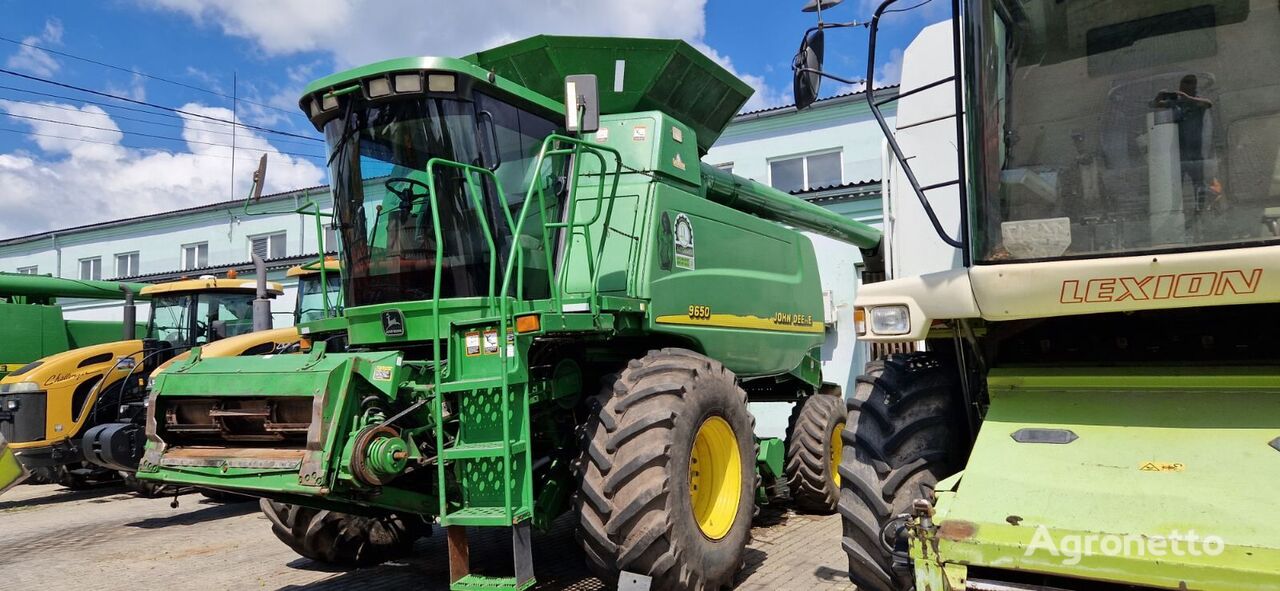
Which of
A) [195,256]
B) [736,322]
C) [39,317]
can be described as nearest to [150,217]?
[195,256]

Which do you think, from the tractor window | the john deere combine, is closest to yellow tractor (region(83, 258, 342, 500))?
the tractor window

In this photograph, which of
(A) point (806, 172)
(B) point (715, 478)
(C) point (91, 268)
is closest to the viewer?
(B) point (715, 478)

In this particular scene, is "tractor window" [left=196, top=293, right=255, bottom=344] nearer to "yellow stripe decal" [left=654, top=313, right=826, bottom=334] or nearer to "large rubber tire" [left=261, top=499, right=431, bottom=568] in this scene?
"large rubber tire" [left=261, top=499, right=431, bottom=568]

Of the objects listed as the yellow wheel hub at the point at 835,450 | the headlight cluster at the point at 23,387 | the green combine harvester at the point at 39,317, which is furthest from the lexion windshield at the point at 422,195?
the green combine harvester at the point at 39,317

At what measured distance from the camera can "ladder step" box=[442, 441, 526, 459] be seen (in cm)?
413

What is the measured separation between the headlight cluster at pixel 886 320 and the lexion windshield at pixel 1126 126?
39 cm

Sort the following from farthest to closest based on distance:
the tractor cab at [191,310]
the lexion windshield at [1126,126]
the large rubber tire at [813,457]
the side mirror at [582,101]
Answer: the tractor cab at [191,310] → the large rubber tire at [813,457] → the side mirror at [582,101] → the lexion windshield at [1126,126]

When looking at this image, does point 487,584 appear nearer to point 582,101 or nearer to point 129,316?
point 582,101

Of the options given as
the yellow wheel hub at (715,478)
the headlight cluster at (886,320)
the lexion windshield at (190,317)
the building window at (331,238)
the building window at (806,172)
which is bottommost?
the yellow wheel hub at (715,478)

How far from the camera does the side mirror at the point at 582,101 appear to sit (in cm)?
449

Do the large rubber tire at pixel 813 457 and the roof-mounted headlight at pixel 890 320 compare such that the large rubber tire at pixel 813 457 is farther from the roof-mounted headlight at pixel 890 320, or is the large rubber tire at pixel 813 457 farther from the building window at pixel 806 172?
the building window at pixel 806 172

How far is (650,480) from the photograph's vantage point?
4.28 m

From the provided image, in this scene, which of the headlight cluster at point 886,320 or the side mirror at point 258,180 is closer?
the headlight cluster at point 886,320

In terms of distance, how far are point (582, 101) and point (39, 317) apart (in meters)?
10.9
